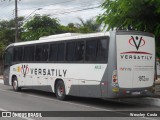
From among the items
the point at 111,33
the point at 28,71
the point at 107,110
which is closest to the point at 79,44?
the point at 111,33

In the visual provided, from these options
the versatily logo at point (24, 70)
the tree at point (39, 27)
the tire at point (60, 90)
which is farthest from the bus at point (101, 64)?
the tree at point (39, 27)

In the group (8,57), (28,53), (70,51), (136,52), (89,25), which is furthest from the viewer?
(89,25)

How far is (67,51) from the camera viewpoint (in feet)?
56.4

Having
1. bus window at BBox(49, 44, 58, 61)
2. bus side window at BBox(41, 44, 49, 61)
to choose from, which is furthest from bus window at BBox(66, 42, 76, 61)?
bus side window at BBox(41, 44, 49, 61)

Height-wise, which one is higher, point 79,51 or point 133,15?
point 133,15

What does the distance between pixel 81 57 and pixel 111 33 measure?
211 cm

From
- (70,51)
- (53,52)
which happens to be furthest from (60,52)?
(70,51)

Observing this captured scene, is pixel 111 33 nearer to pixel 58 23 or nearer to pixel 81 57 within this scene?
pixel 81 57

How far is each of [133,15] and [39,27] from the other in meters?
20.6

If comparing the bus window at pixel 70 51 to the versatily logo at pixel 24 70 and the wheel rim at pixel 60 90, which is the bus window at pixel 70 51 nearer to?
the wheel rim at pixel 60 90

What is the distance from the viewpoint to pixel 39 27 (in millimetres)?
38000

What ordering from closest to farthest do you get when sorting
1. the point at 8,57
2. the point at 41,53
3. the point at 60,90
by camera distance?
1. the point at 60,90
2. the point at 41,53
3. the point at 8,57

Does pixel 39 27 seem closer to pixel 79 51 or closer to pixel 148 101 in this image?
pixel 79 51

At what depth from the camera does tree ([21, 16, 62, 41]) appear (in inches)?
1454
